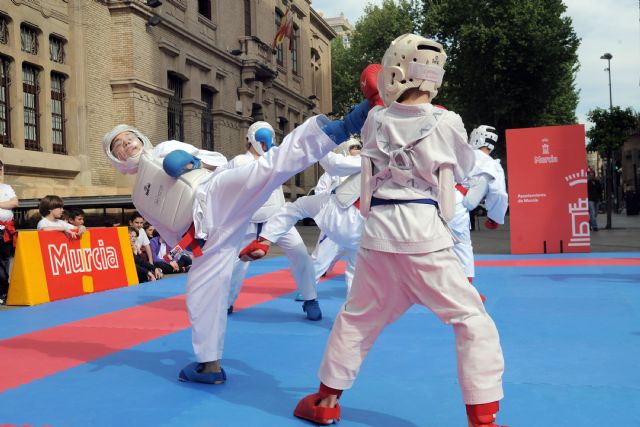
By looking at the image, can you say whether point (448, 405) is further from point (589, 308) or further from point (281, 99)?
point (281, 99)

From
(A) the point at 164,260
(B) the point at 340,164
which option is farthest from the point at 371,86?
(A) the point at 164,260

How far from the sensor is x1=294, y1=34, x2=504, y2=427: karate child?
9.13 ft

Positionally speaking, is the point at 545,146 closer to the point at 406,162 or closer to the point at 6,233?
the point at 6,233

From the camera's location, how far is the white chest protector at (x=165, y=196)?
401 cm

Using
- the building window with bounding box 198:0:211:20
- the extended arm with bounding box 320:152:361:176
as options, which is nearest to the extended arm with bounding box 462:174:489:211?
the extended arm with bounding box 320:152:361:176

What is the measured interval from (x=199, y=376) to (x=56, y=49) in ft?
46.7

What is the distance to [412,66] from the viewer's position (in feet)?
9.67

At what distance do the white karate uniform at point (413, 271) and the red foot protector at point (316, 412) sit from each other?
131mm

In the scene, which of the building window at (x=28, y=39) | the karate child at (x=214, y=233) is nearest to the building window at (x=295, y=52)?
the building window at (x=28, y=39)

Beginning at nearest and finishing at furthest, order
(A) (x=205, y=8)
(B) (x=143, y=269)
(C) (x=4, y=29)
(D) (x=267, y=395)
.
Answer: (D) (x=267, y=395) < (B) (x=143, y=269) < (C) (x=4, y=29) < (A) (x=205, y=8)

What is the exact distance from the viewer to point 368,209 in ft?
10.1

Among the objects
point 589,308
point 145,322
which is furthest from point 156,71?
point 589,308

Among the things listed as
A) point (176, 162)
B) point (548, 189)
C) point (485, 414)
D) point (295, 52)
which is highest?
point (295, 52)

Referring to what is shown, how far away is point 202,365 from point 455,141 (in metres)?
2.06
